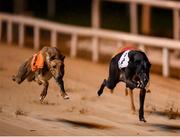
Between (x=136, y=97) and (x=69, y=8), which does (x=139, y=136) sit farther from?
(x=69, y=8)

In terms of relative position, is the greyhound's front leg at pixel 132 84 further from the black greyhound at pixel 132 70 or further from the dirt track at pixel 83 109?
the dirt track at pixel 83 109

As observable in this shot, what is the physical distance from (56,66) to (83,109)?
6.09ft

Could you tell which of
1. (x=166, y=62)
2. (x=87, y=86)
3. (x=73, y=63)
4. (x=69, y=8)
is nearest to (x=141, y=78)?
(x=87, y=86)

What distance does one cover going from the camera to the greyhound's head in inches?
338

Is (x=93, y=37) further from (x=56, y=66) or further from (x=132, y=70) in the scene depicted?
(x=56, y=66)

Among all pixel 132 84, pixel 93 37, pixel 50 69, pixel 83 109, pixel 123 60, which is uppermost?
pixel 93 37

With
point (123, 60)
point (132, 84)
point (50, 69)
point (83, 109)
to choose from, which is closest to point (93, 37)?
point (83, 109)

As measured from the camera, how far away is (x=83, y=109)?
10.4 meters

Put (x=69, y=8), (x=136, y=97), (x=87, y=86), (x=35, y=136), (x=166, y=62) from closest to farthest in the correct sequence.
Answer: (x=35, y=136) → (x=136, y=97) → (x=87, y=86) → (x=166, y=62) → (x=69, y=8)

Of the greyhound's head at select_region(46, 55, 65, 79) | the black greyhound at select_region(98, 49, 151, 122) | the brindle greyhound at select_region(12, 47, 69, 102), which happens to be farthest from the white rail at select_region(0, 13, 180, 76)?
the greyhound's head at select_region(46, 55, 65, 79)

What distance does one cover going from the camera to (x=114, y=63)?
9.47 metres

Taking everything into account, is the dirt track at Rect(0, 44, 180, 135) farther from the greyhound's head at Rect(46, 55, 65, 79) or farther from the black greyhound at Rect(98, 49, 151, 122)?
the greyhound's head at Rect(46, 55, 65, 79)

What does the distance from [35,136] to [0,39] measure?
11.9 metres

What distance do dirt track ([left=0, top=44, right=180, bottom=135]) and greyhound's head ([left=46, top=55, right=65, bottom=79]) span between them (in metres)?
0.62
